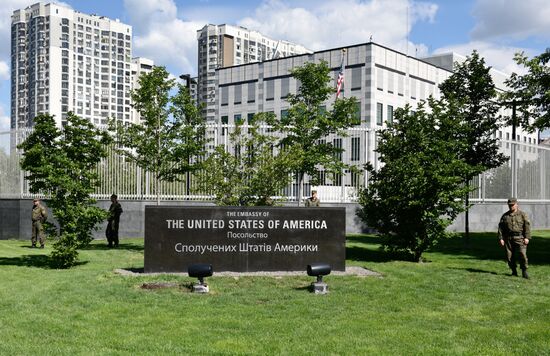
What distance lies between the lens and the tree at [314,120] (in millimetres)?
20844

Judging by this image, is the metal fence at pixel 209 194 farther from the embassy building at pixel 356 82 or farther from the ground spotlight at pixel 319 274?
the embassy building at pixel 356 82

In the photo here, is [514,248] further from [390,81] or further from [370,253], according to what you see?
[390,81]

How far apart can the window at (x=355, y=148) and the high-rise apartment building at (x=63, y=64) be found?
429 feet

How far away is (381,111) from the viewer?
74.8 m

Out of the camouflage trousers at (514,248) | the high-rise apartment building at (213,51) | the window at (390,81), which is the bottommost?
the camouflage trousers at (514,248)

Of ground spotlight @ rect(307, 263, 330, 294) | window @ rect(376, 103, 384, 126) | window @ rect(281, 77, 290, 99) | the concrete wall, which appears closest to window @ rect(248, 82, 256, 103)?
window @ rect(281, 77, 290, 99)

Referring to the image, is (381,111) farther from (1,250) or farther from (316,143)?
(1,250)

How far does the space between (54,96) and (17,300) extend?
15422cm

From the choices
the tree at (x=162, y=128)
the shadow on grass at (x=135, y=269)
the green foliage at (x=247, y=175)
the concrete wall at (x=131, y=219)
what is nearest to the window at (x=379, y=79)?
the concrete wall at (x=131, y=219)

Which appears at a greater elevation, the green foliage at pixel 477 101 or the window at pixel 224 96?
the window at pixel 224 96

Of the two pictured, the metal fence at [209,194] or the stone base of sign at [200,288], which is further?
the metal fence at [209,194]

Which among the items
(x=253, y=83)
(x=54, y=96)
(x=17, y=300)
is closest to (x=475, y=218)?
(x=17, y=300)

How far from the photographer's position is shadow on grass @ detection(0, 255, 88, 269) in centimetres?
1461

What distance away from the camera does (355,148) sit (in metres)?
25.4
